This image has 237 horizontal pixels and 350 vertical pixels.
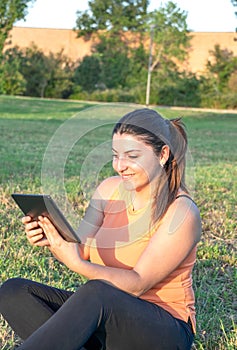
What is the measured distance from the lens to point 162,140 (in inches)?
106

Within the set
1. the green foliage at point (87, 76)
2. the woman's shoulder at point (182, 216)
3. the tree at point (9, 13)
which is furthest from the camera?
the green foliage at point (87, 76)

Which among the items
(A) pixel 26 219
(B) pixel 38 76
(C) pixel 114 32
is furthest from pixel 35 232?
(C) pixel 114 32

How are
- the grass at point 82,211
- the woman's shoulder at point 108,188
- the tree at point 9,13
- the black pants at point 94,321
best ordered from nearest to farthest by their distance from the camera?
the black pants at point 94,321 < the woman's shoulder at point 108,188 < the grass at point 82,211 < the tree at point 9,13

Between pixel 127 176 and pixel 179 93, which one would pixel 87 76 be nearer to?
pixel 179 93

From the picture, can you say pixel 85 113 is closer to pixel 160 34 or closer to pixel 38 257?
pixel 38 257

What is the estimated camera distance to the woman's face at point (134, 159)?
2672 millimetres

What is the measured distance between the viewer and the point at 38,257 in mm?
4367

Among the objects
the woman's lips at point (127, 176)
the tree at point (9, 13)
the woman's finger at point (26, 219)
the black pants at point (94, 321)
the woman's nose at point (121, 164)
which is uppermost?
the tree at point (9, 13)

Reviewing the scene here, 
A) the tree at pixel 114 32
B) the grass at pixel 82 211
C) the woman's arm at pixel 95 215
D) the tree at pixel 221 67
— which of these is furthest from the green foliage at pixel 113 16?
the woman's arm at pixel 95 215

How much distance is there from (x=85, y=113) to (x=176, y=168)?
59 cm

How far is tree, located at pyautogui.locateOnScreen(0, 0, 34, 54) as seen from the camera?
32.8m

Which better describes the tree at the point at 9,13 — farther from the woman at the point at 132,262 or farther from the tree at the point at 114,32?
the woman at the point at 132,262

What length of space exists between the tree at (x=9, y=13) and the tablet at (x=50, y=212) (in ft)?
103

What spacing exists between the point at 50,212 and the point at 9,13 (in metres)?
32.3
